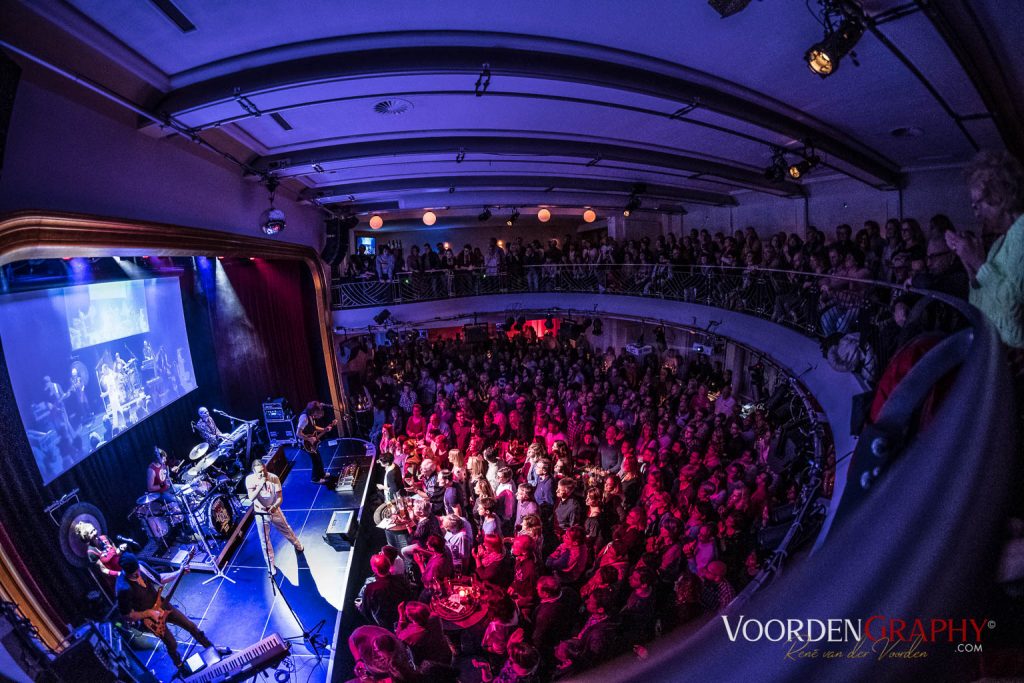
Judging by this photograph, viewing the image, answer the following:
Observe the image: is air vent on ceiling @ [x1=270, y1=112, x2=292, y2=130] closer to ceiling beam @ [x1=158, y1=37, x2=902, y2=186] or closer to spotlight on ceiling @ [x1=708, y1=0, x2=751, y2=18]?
ceiling beam @ [x1=158, y1=37, x2=902, y2=186]

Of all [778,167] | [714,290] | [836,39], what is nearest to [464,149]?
[836,39]

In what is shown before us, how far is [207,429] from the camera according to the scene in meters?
8.55

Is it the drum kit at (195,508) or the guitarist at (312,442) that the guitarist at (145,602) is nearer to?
the drum kit at (195,508)

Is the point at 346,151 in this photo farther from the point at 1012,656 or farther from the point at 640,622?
the point at 1012,656

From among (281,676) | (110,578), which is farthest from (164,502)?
(281,676)

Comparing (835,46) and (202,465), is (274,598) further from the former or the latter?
(835,46)

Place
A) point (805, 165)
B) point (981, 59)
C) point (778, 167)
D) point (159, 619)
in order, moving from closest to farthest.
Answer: point (981, 59), point (159, 619), point (805, 165), point (778, 167)

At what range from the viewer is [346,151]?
6.71 metres

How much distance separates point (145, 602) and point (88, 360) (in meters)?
3.65

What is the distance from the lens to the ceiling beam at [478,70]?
12.8ft

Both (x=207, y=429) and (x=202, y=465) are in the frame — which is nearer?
(x=202, y=465)

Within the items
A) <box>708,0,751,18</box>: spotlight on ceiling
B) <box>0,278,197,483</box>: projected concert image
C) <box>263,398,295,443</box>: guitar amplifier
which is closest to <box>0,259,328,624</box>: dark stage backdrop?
<box>0,278,197,483</box>: projected concert image

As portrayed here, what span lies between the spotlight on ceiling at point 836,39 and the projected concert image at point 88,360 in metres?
8.66

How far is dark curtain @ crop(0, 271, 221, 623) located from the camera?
4.97m
